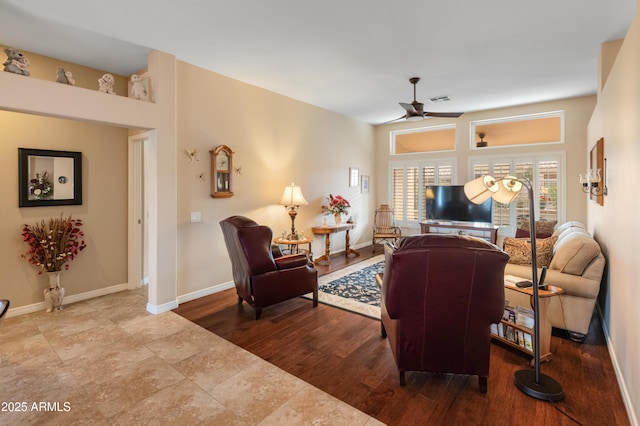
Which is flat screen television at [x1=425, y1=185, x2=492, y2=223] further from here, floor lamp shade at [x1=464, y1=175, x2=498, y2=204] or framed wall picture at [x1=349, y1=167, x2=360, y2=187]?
floor lamp shade at [x1=464, y1=175, x2=498, y2=204]

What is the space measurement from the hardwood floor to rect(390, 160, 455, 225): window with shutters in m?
4.20

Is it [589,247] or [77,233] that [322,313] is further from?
[77,233]

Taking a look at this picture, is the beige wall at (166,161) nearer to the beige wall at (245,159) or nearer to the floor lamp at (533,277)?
the beige wall at (245,159)

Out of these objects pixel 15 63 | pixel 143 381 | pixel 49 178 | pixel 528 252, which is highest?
pixel 15 63

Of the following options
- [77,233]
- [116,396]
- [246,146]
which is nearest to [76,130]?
[77,233]

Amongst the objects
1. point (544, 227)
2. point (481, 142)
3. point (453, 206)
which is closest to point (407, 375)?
point (544, 227)

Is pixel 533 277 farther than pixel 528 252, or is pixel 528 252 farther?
pixel 528 252

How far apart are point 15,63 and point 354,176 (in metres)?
5.79

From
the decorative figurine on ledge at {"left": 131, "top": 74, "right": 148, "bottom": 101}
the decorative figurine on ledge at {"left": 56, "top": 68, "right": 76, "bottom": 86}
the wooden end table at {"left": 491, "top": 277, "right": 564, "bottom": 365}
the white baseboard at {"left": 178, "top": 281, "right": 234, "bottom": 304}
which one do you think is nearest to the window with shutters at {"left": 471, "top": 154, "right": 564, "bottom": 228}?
the wooden end table at {"left": 491, "top": 277, "right": 564, "bottom": 365}

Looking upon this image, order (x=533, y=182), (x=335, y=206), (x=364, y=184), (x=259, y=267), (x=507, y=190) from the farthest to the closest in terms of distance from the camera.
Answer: (x=364, y=184)
(x=335, y=206)
(x=533, y=182)
(x=259, y=267)
(x=507, y=190)

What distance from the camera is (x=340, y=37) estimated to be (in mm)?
3404

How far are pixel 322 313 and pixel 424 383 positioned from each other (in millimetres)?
1542

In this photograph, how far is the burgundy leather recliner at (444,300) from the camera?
2.07m

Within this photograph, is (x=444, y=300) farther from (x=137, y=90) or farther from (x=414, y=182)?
(x=414, y=182)
